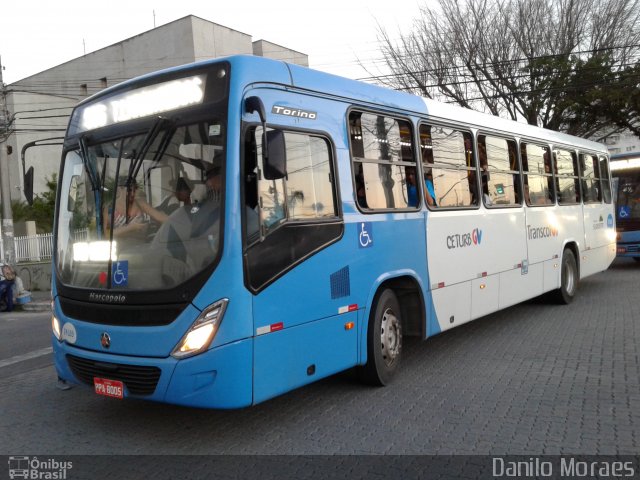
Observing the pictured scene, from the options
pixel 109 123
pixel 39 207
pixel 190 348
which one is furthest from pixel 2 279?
pixel 39 207

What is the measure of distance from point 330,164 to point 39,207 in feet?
96.4

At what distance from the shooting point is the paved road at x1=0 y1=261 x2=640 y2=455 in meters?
4.47

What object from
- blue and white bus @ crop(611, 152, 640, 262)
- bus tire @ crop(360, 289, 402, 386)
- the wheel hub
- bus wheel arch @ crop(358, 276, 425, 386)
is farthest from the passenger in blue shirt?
blue and white bus @ crop(611, 152, 640, 262)

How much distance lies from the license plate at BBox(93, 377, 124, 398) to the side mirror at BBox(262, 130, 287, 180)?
1965 mm

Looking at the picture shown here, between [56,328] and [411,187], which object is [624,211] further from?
[56,328]

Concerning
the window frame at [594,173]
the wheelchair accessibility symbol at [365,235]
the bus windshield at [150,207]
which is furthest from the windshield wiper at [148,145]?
the window frame at [594,173]

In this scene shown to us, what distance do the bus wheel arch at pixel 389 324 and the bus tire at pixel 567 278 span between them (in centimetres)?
503

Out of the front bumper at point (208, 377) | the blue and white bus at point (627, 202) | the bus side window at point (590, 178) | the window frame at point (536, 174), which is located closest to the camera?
the front bumper at point (208, 377)

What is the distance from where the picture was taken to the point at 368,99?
5.98 metres

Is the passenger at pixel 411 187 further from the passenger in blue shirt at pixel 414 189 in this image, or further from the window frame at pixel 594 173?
the window frame at pixel 594 173

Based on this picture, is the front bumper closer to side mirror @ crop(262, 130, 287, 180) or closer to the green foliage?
side mirror @ crop(262, 130, 287, 180)

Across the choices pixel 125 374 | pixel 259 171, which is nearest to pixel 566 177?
pixel 259 171

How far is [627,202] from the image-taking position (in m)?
16.1

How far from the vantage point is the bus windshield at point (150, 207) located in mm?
4426
